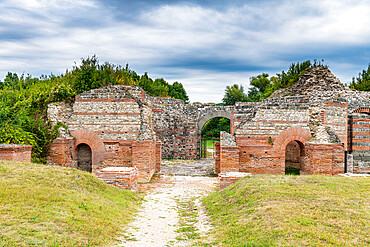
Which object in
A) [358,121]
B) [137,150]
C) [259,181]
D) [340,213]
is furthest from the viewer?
[358,121]

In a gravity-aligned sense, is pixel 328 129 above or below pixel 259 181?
above

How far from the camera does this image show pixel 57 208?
5.41m

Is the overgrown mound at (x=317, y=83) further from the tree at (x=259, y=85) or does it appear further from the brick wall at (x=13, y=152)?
the tree at (x=259, y=85)

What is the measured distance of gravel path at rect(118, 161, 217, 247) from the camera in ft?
18.0

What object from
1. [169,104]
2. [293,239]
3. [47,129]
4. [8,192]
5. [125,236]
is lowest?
[125,236]

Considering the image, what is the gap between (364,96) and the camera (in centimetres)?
1559

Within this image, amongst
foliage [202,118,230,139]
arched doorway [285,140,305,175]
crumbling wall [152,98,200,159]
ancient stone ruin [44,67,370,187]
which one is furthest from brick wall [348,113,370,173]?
foliage [202,118,230,139]

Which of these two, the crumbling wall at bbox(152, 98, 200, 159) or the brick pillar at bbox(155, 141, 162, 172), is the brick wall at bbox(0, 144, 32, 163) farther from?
the crumbling wall at bbox(152, 98, 200, 159)

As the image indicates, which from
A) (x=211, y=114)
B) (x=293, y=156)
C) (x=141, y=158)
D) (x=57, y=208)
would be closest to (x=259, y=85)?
(x=211, y=114)

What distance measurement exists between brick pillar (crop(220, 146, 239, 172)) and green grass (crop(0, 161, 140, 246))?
14.7 feet

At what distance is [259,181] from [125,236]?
13.3ft

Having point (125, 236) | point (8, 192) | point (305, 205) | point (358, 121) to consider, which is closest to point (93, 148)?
point (8, 192)

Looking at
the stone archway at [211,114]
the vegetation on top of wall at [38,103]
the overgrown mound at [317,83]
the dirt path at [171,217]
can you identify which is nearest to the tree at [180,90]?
the stone archway at [211,114]

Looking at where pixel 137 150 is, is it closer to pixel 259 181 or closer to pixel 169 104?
pixel 259 181
